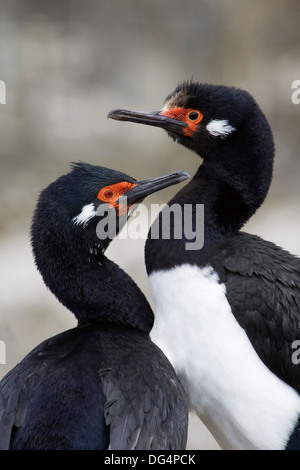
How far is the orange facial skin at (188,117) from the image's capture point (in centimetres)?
354

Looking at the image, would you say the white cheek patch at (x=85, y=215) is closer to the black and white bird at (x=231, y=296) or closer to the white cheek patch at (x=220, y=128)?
the black and white bird at (x=231, y=296)

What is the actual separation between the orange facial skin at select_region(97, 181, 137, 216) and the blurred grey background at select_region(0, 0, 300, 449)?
3.28 metres

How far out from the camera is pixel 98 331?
333 centimetres

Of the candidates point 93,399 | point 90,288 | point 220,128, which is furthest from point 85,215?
point 93,399

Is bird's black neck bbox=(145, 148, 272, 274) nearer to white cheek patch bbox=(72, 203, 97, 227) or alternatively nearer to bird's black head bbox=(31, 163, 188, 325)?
bird's black head bbox=(31, 163, 188, 325)

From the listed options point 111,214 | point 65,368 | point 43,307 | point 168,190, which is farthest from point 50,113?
point 65,368

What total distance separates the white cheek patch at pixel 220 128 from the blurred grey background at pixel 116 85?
341 cm

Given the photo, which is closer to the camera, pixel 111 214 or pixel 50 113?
pixel 111 214

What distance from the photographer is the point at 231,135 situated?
3467mm

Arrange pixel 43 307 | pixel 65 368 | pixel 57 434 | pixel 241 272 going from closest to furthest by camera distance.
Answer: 1. pixel 57 434
2. pixel 65 368
3. pixel 241 272
4. pixel 43 307

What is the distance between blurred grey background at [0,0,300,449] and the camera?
22.8 feet

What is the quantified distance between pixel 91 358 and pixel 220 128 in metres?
1.05

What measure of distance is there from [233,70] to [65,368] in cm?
453
